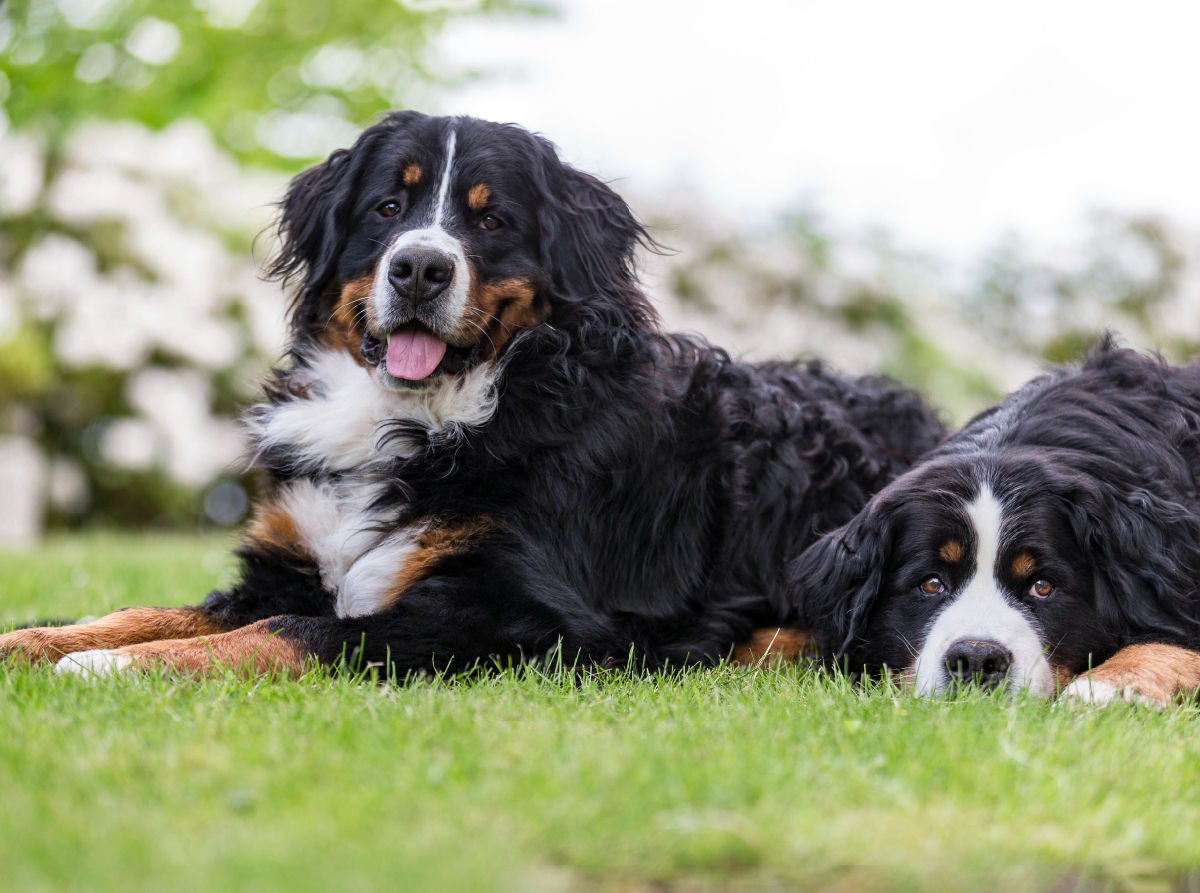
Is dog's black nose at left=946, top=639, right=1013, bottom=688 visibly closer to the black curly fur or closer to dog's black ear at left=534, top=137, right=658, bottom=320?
the black curly fur

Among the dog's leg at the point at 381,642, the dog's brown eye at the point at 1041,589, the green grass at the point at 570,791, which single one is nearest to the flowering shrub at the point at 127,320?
the dog's leg at the point at 381,642

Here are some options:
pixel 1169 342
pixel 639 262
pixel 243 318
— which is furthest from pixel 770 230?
pixel 639 262

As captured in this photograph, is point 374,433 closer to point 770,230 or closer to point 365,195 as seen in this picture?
point 365,195

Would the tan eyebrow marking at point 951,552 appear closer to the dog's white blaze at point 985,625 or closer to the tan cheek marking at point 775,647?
the dog's white blaze at point 985,625

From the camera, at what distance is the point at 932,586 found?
12.0 feet

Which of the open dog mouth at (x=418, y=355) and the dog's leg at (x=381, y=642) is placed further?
the open dog mouth at (x=418, y=355)

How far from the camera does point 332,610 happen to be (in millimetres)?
4004

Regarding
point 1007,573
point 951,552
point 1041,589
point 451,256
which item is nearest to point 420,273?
point 451,256

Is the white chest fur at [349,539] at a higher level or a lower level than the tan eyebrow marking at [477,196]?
lower

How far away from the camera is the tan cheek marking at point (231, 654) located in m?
3.27

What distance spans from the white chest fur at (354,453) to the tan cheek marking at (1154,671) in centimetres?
203

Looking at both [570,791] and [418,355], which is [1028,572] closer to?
[570,791]

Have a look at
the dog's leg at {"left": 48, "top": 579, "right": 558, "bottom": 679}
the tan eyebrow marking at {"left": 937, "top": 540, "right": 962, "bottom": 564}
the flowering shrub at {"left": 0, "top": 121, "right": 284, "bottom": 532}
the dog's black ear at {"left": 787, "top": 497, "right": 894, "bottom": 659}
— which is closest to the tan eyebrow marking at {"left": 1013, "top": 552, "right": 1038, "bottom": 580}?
the tan eyebrow marking at {"left": 937, "top": 540, "right": 962, "bottom": 564}

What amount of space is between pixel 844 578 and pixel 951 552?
1.29ft
